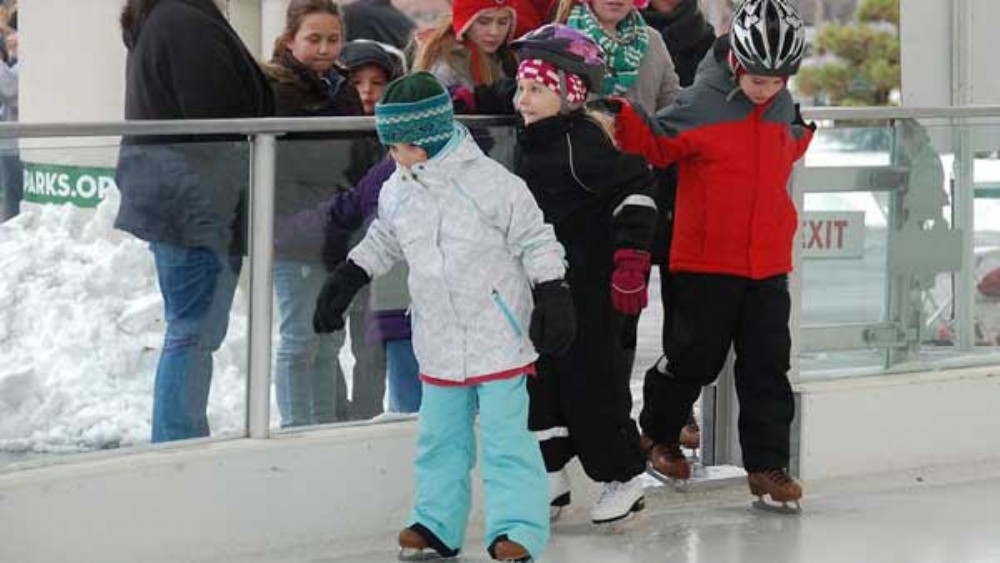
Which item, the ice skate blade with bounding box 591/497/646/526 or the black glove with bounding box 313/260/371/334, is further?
the ice skate blade with bounding box 591/497/646/526

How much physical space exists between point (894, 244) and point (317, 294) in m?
2.32

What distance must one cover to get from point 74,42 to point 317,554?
17.0 feet

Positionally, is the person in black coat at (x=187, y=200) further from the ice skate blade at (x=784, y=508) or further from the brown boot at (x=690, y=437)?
the brown boot at (x=690, y=437)

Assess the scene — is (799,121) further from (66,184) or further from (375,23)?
(375,23)

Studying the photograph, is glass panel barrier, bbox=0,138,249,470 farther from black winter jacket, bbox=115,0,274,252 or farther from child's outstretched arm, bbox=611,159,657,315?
child's outstretched arm, bbox=611,159,657,315

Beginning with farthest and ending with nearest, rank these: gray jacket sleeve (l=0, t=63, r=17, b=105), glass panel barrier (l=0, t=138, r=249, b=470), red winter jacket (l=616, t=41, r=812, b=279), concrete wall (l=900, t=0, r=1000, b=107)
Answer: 1. gray jacket sleeve (l=0, t=63, r=17, b=105)
2. concrete wall (l=900, t=0, r=1000, b=107)
3. red winter jacket (l=616, t=41, r=812, b=279)
4. glass panel barrier (l=0, t=138, r=249, b=470)

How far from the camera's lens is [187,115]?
249 inches

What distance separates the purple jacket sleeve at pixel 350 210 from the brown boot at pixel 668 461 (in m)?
1.32

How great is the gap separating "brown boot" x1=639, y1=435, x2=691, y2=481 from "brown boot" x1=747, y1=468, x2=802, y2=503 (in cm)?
32

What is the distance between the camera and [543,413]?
20.9 feet

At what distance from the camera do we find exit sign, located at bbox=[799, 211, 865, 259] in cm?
737

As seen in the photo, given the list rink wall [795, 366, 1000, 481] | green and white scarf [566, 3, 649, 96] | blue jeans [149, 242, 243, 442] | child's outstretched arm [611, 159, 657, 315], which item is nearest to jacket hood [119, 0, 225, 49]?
blue jeans [149, 242, 243, 442]

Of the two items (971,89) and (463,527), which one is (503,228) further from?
(971,89)

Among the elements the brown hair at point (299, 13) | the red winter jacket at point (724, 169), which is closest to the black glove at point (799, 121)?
the red winter jacket at point (724, 169)
